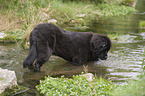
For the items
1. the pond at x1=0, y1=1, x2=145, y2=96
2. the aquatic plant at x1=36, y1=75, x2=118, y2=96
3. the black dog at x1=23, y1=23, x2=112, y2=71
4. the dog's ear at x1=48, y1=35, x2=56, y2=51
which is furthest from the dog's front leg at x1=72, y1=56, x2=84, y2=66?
the aquatic plant at x1=36, y1=75, x2=118, y2=96

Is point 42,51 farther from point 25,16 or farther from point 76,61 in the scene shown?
point 25,16

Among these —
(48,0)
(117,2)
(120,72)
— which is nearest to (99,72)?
(120,72)

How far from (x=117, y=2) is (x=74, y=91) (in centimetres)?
2448

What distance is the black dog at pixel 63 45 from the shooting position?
459 cm

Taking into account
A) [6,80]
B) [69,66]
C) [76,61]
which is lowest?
[69,66]

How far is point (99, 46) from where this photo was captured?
5516mm

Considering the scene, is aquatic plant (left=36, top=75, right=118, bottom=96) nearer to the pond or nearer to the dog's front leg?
the pond

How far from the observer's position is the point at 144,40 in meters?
8.78

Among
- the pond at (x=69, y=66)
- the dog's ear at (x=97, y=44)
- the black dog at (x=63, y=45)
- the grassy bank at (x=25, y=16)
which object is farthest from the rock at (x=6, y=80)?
the grassy bank at (x=25, y=16)

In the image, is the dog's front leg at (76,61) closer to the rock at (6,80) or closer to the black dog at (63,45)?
the black dog at (63,45)

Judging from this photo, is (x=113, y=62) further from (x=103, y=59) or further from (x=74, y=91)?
(x=74, y=91)

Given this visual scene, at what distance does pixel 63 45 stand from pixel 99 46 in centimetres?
103

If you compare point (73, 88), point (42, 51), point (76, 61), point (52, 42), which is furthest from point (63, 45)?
point (73, 88)

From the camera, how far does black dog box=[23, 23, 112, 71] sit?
4.59 metres
